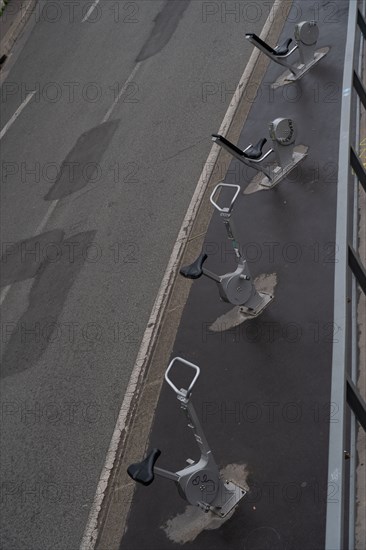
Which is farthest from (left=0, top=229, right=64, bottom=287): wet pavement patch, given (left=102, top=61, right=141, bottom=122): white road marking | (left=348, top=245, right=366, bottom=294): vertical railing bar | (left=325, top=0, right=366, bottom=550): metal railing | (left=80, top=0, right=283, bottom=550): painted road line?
(left=348, top=245, right=366, bottom=294): vertical railing bar

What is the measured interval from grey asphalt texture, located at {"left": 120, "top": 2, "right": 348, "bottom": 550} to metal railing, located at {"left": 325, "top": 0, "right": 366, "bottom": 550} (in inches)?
32.8

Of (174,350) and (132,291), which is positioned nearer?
(174,350)

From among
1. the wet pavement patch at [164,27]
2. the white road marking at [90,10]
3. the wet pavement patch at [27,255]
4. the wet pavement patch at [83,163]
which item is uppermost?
the wet pavement patch at [27,255]

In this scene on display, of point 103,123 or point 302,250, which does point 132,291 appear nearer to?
point 302,250

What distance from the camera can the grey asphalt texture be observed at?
6809 mm

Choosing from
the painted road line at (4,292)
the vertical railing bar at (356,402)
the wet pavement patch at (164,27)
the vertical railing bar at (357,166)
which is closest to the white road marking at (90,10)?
the wet pavement patch at (164,27)

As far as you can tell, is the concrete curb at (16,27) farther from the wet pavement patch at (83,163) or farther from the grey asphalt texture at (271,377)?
the grey asphalt texture at (271,377)

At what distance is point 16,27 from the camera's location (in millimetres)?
19516

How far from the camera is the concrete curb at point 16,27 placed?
18766 mm

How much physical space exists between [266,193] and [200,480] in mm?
4857

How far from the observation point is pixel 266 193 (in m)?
10.4

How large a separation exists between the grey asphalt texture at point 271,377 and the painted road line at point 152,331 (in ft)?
1.27

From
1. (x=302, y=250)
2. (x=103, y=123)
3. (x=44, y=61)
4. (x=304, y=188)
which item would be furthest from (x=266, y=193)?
(x=44, y=61)

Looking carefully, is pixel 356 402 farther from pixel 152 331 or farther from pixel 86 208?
pixel 86 208
